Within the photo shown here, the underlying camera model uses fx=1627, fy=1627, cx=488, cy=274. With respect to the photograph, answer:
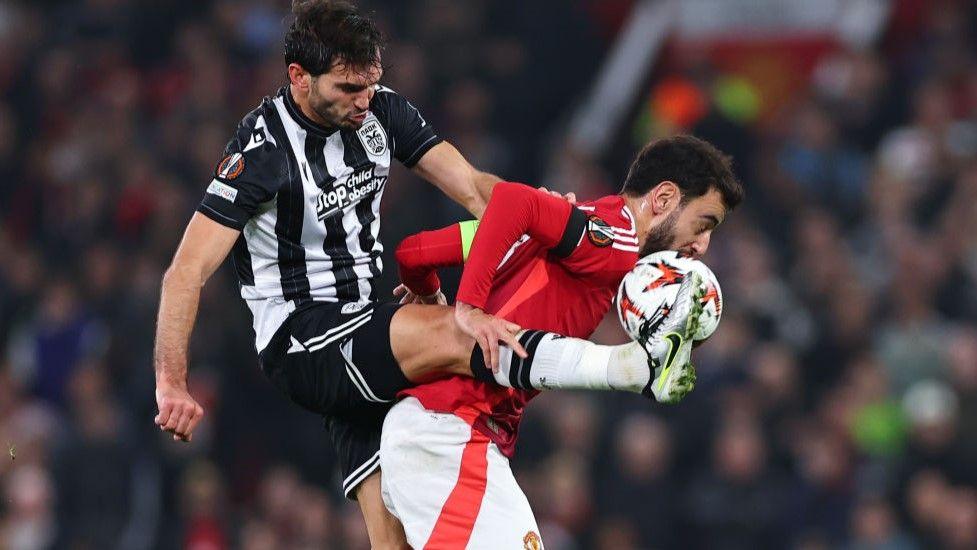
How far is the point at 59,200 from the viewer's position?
11328 mm

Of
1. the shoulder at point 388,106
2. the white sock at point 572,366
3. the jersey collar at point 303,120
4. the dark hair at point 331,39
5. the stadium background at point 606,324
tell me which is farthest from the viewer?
the stadium background at point 606,324

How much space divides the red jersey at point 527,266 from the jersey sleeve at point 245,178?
458mm

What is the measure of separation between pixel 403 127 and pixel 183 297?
3.19ft

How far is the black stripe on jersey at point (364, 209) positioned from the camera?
4965 millimetres

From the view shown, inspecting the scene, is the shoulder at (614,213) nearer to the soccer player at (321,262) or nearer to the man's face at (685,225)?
the man's face at (685,225)

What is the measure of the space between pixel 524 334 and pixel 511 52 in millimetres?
7127

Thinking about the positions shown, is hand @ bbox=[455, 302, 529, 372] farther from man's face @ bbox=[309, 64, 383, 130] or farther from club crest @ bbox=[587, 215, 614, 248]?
man's face @ bbox=[309, 64, 383, 130]

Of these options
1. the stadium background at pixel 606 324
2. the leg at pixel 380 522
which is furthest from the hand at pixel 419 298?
the stadium background at pixel 606 324

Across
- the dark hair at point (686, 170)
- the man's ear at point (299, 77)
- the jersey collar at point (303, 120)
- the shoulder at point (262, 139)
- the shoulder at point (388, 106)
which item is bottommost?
the shoulder at point (262, 139)

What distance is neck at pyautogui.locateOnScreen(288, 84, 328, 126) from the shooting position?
191 inches

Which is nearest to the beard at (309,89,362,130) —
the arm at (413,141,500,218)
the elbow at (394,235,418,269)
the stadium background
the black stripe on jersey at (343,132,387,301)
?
the black stripe on jersey at (343,132,387,301)

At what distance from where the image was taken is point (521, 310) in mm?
4707

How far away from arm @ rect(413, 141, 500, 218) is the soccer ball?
2.75 feet

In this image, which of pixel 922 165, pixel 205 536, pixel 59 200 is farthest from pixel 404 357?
pixel 59 200
